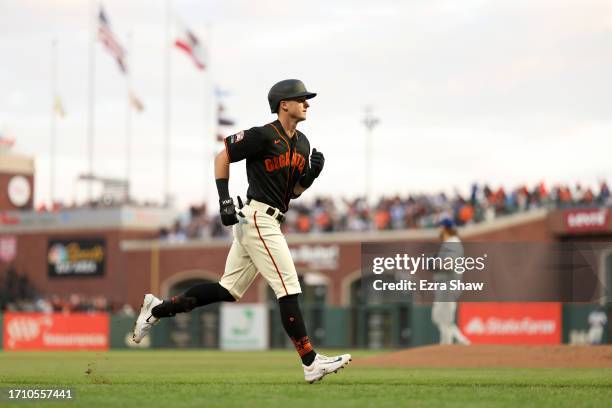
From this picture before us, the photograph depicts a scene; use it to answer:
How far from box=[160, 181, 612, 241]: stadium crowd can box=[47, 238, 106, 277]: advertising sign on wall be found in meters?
12.5

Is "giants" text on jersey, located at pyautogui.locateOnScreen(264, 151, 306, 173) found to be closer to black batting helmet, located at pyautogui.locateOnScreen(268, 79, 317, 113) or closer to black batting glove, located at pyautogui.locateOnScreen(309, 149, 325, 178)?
black batting glove, located at pyautogui.locateOnScreen(309, 149, 325, 178)

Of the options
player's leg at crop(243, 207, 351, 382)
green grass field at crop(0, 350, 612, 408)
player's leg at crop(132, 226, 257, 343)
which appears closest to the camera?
green grass field at crop(0, 350, 612, 408)

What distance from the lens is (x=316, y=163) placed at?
32.9 feet

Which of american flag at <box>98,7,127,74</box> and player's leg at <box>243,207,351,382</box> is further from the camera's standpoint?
american flag at <box>98,7,127,74</box>

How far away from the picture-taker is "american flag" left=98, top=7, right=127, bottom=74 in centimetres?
5362

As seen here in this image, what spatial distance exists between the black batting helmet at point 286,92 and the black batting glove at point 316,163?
549 millimetres

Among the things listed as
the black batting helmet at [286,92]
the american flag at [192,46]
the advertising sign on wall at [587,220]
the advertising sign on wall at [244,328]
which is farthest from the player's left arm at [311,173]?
the american flag at [192,46]

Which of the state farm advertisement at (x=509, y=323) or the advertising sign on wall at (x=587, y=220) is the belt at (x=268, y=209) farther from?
the advertising sign on wall at (x=587, y=220)

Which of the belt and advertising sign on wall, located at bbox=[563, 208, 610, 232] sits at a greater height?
advertising sign on wall, located at bbox=[563, 208, 610, 232]

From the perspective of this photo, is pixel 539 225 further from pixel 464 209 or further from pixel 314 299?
pixel 314 299

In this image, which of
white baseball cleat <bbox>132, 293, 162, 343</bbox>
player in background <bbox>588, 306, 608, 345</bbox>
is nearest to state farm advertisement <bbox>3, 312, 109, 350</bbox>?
player in background <bbox>588, 306, 608, 345</bbox>

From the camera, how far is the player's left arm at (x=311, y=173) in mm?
9978

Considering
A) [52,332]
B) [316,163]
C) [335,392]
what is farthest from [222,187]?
[52,332]

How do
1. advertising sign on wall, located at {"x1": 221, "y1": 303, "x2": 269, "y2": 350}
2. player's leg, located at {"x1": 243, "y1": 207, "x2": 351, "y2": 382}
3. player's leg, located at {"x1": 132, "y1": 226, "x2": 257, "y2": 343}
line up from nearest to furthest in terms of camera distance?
player's leg, located at {"x1": 243, "y1": 207, "x2": 351, "y2": 382}
player's leg, located at {"x1": 132, "y1": 226, "x2": 257, "y2": 343}
advertising sign on wall, located at {"x1": 221, "y1": 303, "x2": 269, "y2": 350}
